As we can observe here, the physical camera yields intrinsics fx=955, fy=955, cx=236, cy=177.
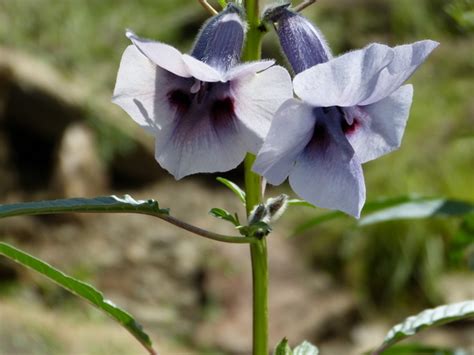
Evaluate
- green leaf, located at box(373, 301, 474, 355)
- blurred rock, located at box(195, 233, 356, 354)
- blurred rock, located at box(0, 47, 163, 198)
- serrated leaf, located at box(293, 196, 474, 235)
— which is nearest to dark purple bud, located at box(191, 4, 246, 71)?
green leaf, located at box(373, 301, 474, 355)

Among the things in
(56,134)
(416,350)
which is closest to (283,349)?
(416,350)

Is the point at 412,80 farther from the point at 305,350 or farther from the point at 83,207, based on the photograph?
the point at 83,207

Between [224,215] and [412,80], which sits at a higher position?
[412,80]

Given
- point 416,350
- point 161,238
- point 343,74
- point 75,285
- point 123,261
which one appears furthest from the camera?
point 161,238

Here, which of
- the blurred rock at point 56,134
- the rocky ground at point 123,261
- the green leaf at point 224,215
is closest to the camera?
the green leaf at point 224,215

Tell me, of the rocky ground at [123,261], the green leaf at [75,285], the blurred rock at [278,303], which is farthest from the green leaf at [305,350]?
the blurred rock at [278,303]

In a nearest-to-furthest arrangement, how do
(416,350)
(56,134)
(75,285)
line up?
(75,285), (416,350), (56,134)

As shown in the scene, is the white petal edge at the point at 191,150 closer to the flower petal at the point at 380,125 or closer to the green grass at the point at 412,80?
the flower petal at the point at 380,125
